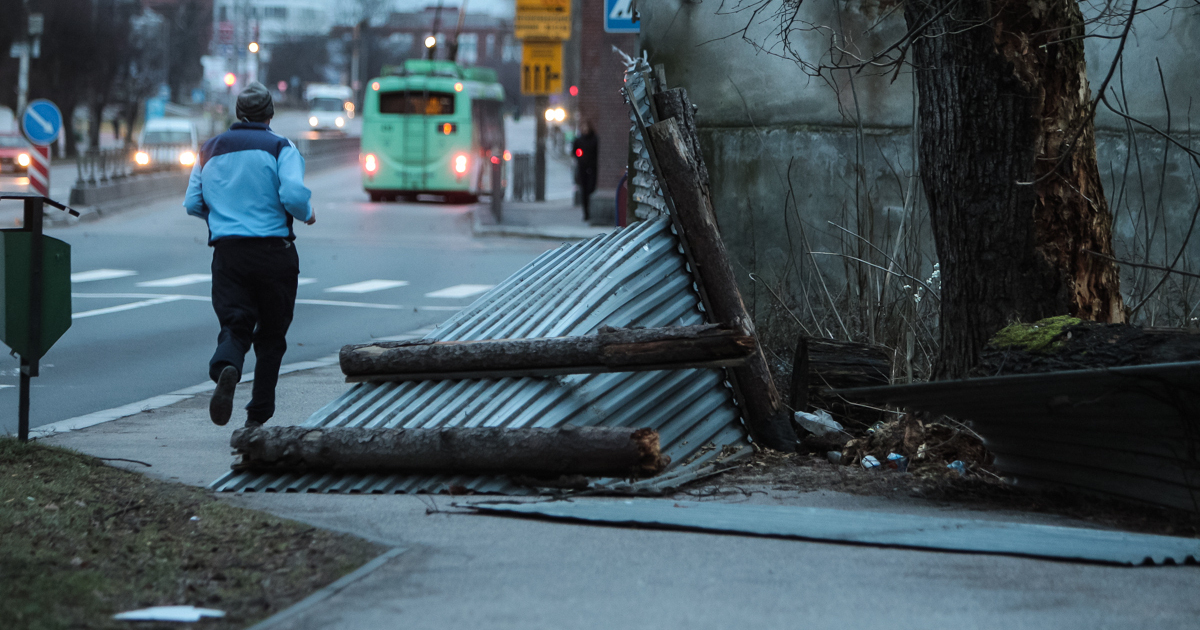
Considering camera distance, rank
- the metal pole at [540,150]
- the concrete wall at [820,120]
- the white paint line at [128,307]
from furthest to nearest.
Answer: the metal pole at [540,150], the white paint line at [128,307], the concrete wall at [820,120]

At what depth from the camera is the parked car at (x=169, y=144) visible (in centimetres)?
3922

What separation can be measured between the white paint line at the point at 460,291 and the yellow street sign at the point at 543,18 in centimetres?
1330

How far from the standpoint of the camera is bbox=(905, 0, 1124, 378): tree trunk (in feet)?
21.8

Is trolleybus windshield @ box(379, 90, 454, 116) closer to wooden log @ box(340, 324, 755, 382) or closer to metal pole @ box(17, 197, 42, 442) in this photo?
metal pole @ box(17, 197, 42, 442)

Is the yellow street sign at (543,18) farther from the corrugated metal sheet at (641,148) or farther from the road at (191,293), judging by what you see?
the corrugated metal sheet at (641,148)

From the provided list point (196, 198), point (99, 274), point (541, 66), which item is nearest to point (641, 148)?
point (196, 198)

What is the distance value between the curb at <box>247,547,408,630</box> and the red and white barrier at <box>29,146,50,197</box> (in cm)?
2075

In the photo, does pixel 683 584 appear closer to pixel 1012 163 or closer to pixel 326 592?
pixel 326 592

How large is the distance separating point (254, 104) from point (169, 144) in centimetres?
3701

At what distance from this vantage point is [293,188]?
23.0ft

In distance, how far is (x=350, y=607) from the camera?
4.14 m

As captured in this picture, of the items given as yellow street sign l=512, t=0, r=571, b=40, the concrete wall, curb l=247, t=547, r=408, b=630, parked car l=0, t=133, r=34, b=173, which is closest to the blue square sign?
the concrete wall

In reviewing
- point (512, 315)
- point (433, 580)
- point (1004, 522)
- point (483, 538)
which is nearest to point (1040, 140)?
point (1004, 522)

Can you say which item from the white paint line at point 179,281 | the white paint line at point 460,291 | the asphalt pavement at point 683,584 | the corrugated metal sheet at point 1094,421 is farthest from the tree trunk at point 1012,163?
the white paint line at point 179,281
